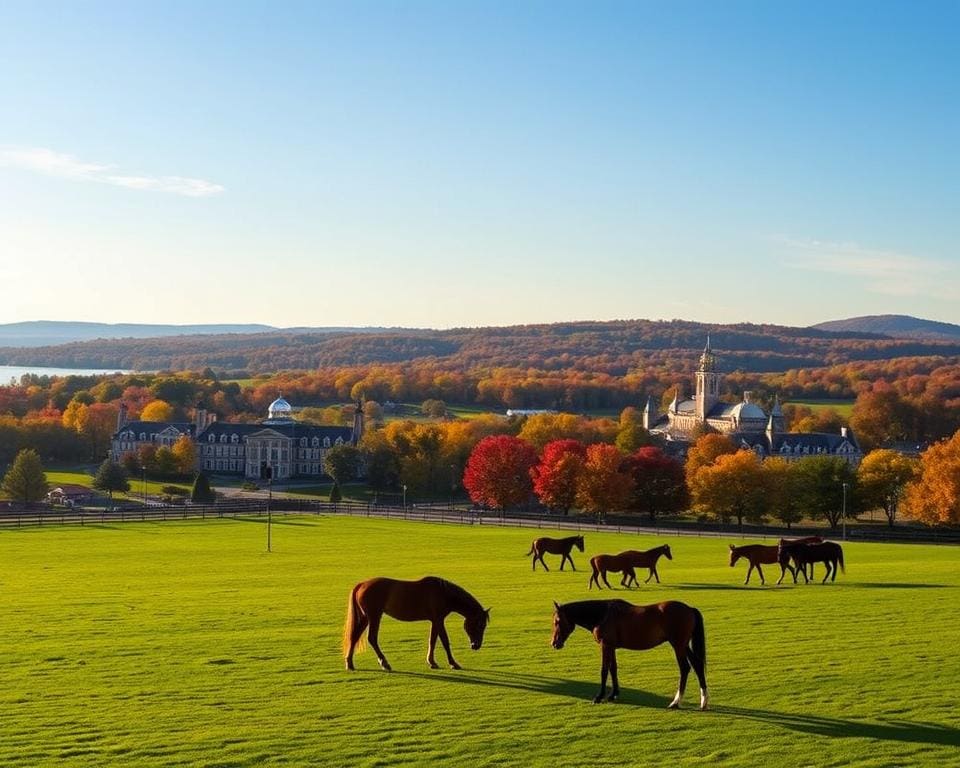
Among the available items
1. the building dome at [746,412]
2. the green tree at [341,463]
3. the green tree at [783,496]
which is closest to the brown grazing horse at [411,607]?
the green tree at [783,496]

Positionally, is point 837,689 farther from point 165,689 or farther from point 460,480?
point 460,480

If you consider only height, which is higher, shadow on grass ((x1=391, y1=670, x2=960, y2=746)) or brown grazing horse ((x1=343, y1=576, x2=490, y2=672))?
brown grazing horse ((x1=343, y1=576, x2=490, y2=672))

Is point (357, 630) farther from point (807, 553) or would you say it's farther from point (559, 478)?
point (559, 478)

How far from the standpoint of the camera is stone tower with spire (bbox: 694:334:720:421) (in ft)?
497

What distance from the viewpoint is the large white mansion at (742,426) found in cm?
12556

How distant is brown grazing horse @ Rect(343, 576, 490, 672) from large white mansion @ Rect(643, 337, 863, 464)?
328 ft

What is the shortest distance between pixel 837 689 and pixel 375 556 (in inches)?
1209

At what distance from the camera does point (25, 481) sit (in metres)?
83.2

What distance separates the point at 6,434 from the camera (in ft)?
389

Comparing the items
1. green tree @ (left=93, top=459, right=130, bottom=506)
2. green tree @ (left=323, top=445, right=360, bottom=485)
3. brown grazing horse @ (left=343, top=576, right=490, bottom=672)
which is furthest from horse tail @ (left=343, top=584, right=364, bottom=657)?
green tree @ (left=323, top=445, right=360, bottom=485)

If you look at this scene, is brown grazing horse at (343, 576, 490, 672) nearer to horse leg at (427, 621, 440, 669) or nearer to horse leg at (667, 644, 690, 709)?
horse leg at (427, 621, 440, 669)

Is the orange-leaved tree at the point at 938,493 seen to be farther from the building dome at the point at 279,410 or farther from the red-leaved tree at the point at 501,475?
the building dome at the point at 279,410

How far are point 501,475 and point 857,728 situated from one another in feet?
229

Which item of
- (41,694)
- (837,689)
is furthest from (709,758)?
(41,694)
